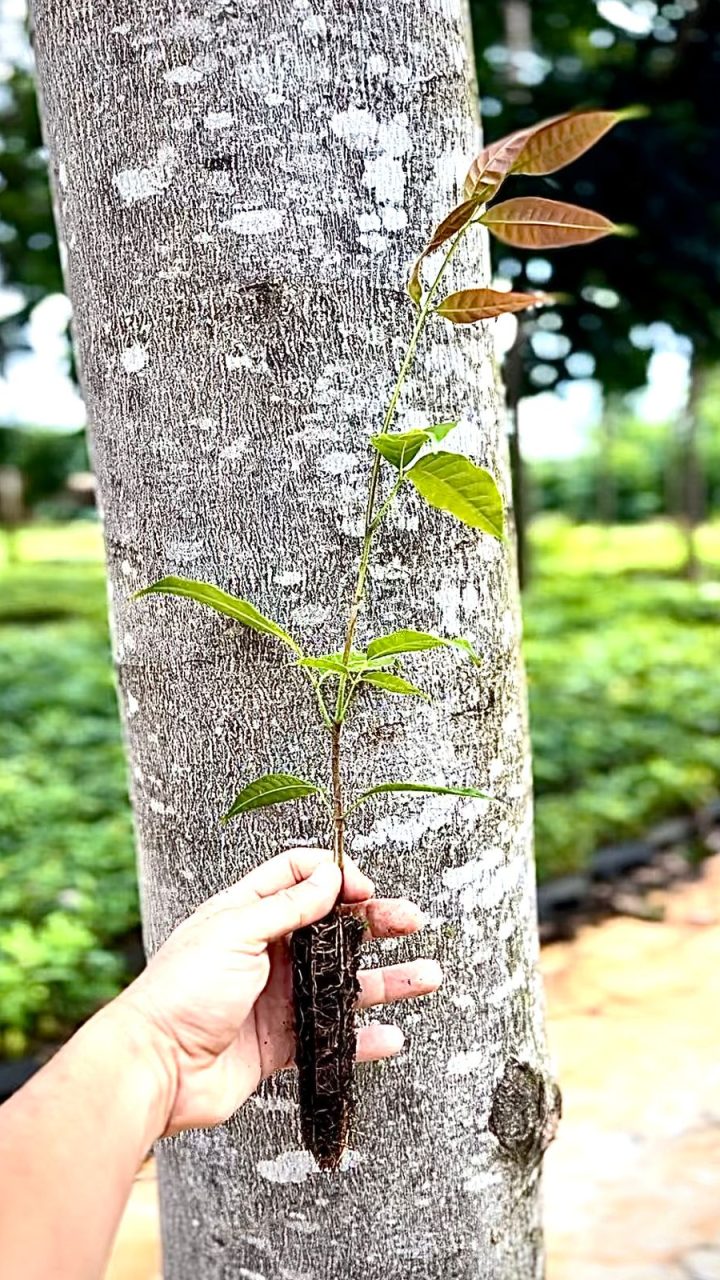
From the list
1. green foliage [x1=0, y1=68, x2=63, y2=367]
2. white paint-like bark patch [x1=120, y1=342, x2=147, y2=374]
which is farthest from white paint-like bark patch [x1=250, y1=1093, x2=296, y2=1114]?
green foliage [x1=0, y1=68, x2=63, y2=367]

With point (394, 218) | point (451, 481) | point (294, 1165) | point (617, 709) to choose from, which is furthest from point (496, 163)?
point (617, 709)

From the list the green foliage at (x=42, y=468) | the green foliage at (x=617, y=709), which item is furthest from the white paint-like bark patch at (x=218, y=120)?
the green foliage at (x=42, y=468)

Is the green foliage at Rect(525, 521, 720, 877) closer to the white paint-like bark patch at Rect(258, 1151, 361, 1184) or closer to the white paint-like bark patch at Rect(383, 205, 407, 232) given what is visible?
the white paint-like bark patch at Rect(258, 1151, 361, 1184)

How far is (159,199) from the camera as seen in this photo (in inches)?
39.0

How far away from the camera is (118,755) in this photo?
182 inches

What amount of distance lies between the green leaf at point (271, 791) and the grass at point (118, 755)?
1.97 m

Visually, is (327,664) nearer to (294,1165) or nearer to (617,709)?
(294,1165)

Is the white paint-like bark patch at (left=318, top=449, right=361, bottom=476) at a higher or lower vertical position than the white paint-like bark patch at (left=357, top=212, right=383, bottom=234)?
lower

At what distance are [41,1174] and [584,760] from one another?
3.93m

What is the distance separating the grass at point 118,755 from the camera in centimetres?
282

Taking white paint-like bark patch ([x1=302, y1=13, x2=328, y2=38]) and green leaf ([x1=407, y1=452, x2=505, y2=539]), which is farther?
white paint-like bark patch ([x1=302, y1=13, x2=328, y2=38])

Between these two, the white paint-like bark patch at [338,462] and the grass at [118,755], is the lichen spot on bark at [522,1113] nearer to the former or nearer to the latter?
the white paint-like bark patch at [338,462]

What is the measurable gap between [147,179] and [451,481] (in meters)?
0.42

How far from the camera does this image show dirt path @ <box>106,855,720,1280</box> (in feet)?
6.93
